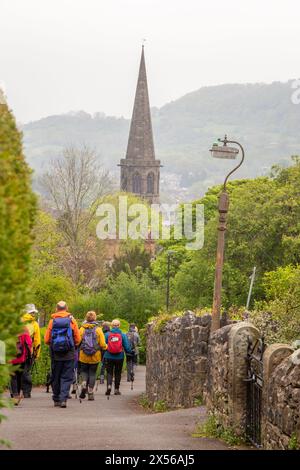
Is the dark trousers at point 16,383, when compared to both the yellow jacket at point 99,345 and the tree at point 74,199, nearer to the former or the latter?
the yellow jacket at point 99,345

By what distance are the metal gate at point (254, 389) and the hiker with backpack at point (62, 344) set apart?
4.64 metres

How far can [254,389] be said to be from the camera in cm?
1298

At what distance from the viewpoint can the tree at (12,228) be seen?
712cm

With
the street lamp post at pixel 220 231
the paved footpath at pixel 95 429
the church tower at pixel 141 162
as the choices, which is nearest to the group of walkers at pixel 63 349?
the paved footpath at pixel 95 429

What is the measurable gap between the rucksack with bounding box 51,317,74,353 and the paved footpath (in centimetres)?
98

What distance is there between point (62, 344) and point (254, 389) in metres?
5.47

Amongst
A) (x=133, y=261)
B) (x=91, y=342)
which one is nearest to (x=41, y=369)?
(x=91, y=342)

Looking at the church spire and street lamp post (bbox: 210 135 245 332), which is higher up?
the church spire

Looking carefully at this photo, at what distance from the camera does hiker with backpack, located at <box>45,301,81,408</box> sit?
1769 cm

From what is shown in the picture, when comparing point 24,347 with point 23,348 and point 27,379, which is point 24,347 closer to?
point 23,348

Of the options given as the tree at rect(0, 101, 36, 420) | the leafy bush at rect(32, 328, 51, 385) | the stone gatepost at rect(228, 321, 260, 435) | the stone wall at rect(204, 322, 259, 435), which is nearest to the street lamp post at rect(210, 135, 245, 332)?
the stone wall at rect(204, 322, 259, 435)

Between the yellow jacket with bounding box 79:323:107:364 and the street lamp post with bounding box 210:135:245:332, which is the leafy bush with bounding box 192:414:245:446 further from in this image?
the street lamp post with bounding box 210:135:245:332
